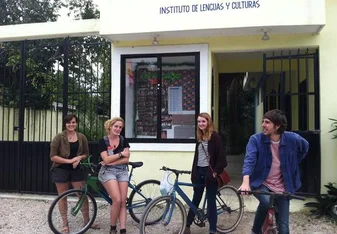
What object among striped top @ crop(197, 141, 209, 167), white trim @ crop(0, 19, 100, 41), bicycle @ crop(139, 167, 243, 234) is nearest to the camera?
bicycle @ crop(139, 167, 243, 234)

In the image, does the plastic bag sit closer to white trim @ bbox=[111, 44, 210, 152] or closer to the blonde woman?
the blonde woman

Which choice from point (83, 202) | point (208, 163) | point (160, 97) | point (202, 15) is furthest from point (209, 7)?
point (83, 202)

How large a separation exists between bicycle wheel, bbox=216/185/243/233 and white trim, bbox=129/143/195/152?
3.94ft

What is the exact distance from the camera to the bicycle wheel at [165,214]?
13.9 feet

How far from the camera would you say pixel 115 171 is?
469 centimetres

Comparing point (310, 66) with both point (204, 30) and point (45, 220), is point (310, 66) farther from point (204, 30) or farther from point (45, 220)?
point (45, 220)

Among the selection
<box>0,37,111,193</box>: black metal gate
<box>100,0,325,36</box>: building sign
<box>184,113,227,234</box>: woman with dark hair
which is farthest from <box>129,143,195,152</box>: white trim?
<box>100,0,325,36</box>: building sign

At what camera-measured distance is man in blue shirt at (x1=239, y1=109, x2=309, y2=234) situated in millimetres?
3520

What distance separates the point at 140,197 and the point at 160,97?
1.97 metres

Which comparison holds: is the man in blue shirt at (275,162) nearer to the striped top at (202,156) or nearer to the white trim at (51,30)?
the striped top at (202,156)

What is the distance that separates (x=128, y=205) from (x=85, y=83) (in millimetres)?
2739

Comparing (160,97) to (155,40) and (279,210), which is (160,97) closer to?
(155,40)

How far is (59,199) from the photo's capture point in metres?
4.76

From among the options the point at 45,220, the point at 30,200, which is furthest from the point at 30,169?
the point at 45,220
